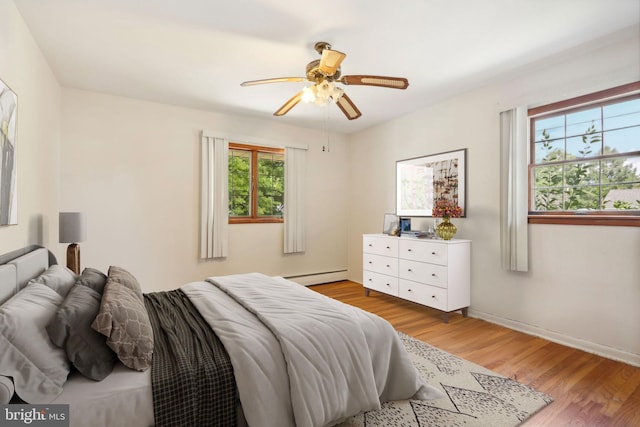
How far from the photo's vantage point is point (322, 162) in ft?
17.3

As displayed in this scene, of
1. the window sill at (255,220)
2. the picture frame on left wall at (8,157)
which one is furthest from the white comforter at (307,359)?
the window sill at (255,220)

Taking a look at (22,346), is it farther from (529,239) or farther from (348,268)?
(348,268)

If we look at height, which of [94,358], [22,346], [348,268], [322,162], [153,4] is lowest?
[348,268]

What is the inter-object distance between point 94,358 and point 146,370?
8.3 inches

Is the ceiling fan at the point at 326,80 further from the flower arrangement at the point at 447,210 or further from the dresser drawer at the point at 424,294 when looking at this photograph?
the dresser drawer at the point at 424,294

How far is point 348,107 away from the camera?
3025mm

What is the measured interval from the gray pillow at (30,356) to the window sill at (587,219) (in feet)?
12.0

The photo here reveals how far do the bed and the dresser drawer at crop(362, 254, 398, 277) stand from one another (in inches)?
78.9

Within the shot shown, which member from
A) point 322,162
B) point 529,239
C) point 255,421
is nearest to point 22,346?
point 255,421

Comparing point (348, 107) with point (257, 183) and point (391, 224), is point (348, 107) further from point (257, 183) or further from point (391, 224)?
point (257, 183)

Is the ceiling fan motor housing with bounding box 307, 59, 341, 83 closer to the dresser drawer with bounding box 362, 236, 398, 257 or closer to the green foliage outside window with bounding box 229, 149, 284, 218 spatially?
the dresser drawer with bounding box 362, 236, 398, 257

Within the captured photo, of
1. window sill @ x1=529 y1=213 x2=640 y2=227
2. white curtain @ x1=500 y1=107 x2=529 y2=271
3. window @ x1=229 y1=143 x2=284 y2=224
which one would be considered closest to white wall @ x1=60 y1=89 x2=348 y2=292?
window @ x1=229 y1=143 x2=284 y2=224

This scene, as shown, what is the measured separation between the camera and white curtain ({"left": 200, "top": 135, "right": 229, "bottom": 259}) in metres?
4.18

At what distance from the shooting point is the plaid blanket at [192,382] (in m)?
1.28
